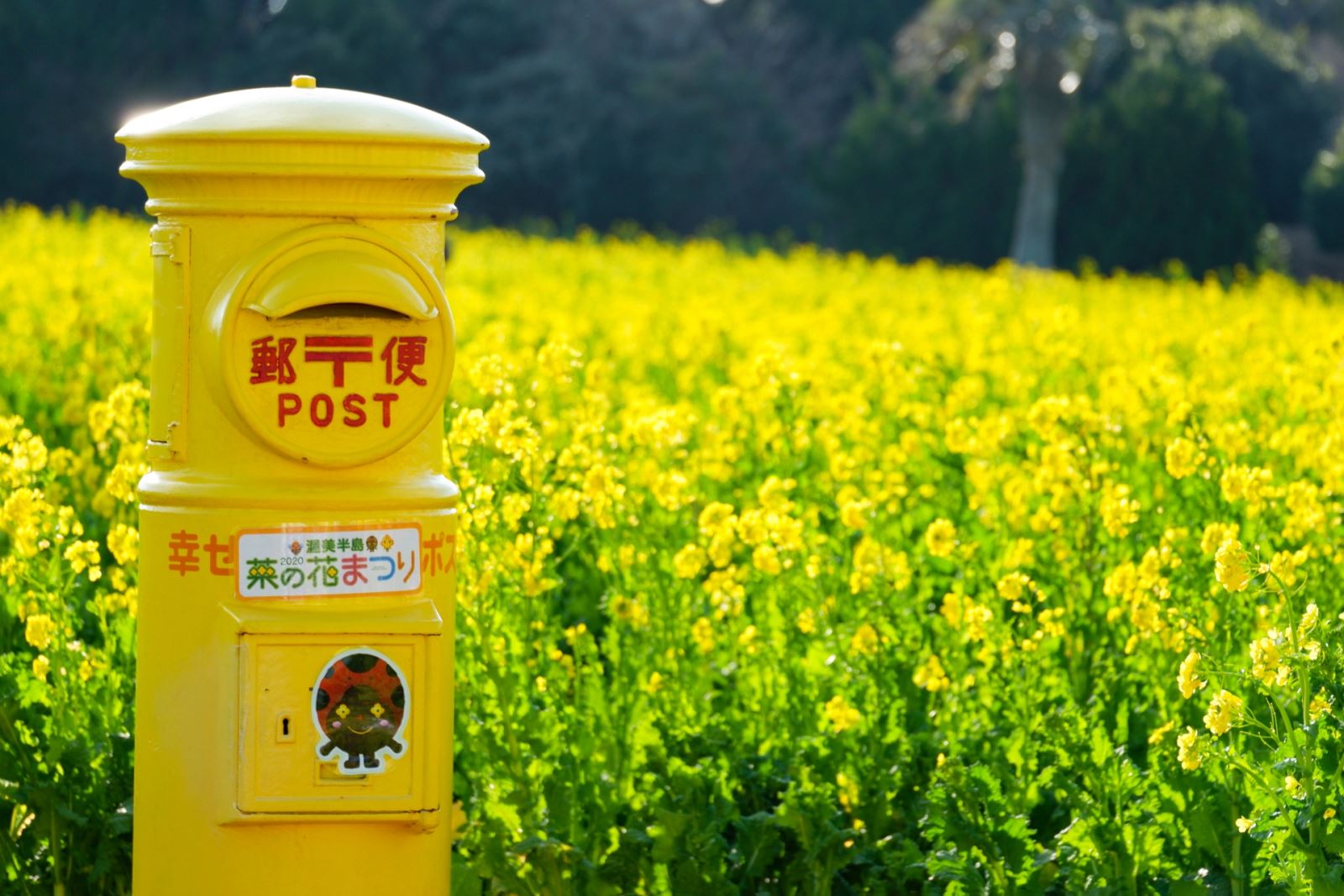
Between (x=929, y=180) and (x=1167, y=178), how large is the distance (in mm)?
4300

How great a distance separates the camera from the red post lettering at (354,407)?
10.0ft

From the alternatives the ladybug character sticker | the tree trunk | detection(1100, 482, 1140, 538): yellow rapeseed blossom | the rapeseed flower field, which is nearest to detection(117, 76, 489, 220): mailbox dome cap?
the ladybug character sticker

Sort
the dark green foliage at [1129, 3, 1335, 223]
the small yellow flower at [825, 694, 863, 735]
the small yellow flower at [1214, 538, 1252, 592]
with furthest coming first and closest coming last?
the dark green foliage at [1129, 3, 1335, 223] → the small yellow flower at [825, 694, 863, 735] → the small yellow flower at [1214, 538, 1252, 592]

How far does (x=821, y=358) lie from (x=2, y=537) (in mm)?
3418

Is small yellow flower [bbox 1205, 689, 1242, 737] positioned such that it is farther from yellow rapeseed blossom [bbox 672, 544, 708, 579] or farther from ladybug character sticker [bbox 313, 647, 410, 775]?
yellow rapeseed blossom [bbox 672, 544, 708, 579]

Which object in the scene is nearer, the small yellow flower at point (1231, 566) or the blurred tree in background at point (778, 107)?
the small yellow flower at point (1231, 566)

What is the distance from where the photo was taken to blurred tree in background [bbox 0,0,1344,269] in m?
29.3

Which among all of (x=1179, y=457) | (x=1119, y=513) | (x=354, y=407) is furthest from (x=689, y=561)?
(x=354, y=407)

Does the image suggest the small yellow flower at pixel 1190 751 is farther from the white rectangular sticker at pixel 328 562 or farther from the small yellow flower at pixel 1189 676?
the white rectangular sticker at pixel 328 562

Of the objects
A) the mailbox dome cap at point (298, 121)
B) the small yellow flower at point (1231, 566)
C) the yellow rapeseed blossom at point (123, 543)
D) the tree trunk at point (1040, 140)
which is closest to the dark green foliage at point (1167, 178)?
the tree trunk at point (1040, 140)

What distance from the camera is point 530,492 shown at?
4.48 metres

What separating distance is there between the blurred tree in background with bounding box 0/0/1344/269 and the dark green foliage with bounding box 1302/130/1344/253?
1.17m

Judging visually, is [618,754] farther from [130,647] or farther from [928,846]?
[130,647]

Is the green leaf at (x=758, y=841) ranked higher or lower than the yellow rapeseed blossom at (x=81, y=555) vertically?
lower
